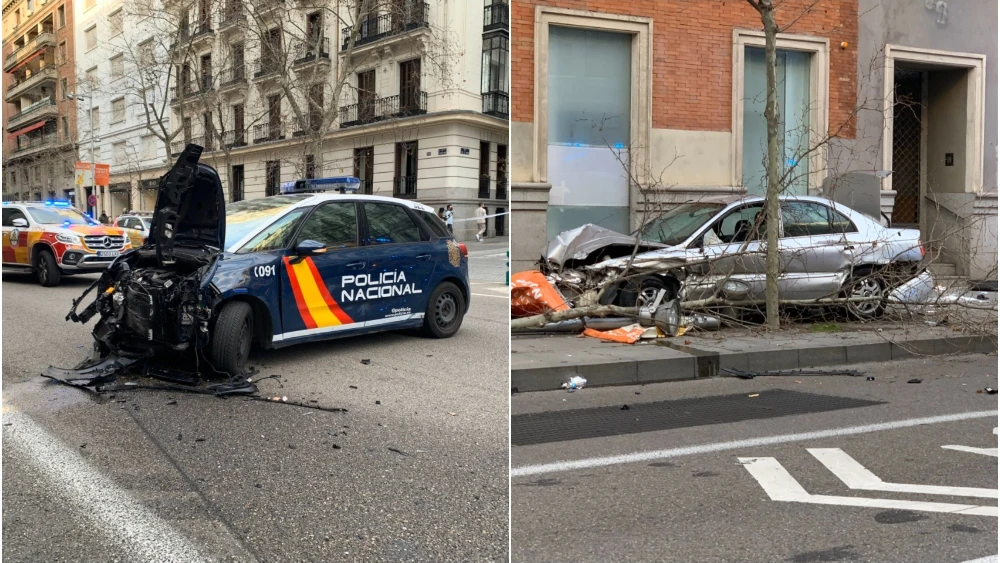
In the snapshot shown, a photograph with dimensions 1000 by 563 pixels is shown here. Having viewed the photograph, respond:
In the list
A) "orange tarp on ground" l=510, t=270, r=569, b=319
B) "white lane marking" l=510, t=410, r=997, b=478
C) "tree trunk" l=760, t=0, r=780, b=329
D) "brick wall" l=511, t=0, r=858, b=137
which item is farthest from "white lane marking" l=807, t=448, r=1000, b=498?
"tree trunk" l=760, t=0, r=780, b=329

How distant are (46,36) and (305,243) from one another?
637 mm

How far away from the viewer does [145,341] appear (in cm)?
137

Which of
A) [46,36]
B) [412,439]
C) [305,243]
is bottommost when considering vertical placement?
[412,439]

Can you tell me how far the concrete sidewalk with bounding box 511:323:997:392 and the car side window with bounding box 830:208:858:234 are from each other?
823 mm

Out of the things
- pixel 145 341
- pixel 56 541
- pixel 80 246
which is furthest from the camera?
pixel 145 341

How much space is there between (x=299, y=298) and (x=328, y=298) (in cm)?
16

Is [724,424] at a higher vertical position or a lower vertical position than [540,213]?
lower

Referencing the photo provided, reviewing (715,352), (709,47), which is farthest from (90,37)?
(715,352)

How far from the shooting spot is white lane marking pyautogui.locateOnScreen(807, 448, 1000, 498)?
9.75 ft

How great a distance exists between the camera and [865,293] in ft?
22.8

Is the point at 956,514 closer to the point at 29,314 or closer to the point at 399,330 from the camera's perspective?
the point at 399,330

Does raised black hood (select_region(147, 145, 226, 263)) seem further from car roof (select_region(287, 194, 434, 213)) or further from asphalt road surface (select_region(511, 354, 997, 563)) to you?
A: asphalt road surface (select_region(511, 354, 997, 563))

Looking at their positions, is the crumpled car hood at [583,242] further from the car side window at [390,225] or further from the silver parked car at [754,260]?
the car side window at [390,225]

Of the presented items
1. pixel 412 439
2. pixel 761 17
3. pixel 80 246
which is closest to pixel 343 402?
pixel 412 439
